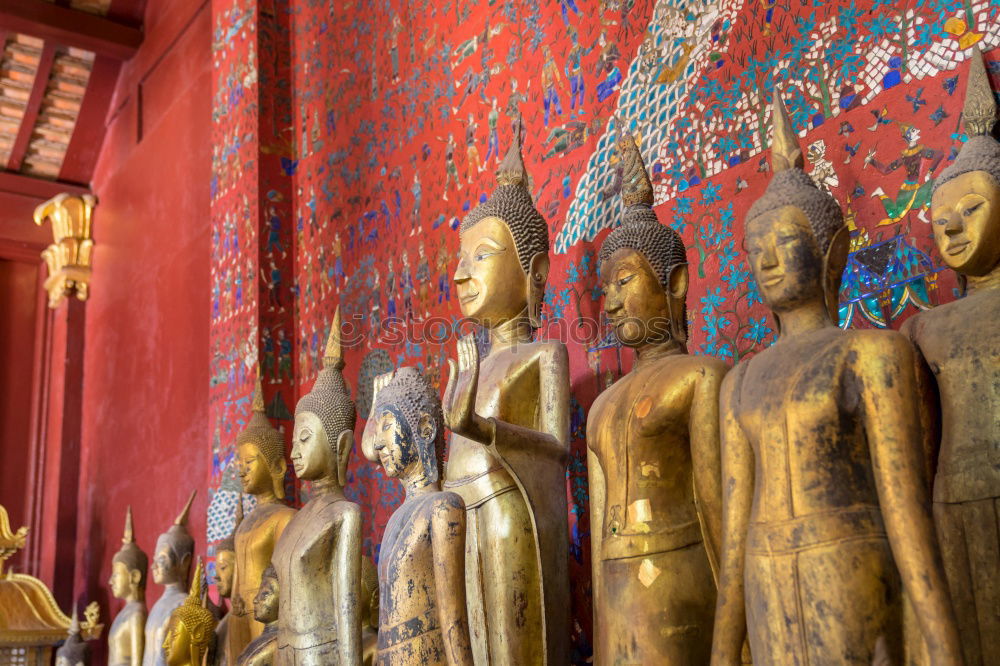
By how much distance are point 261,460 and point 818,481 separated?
2.72 meters

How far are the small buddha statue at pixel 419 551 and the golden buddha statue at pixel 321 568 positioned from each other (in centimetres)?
46

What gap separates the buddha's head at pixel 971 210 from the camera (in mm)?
2531

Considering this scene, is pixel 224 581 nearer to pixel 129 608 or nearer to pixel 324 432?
pixel 324 432

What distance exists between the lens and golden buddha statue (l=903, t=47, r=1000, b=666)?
2.39 m

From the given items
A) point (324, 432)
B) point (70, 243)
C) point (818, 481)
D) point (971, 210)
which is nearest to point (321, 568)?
point (324, 432)

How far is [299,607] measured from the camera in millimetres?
3729

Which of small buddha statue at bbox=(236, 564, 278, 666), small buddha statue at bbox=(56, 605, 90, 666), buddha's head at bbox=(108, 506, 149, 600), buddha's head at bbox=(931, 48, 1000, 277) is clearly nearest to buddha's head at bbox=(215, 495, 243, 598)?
small buddha statue at bbox=(236, 564, 278, 666)

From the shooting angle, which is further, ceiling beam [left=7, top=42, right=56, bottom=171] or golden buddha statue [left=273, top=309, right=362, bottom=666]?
ceiling beam [left=7, top=42, right=56, bottom=171]

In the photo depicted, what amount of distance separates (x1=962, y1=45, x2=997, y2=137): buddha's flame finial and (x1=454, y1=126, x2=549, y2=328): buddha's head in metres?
1.39

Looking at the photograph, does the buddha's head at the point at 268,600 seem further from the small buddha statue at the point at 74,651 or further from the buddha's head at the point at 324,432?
the small buddha statue at the point at 74,651

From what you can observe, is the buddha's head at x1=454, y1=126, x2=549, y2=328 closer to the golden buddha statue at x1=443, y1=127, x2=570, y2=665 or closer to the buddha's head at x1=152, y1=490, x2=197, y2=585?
the golden buddha statue at x1=443, y1=127, x2=570, y2=665

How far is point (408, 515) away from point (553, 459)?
0.48 meters

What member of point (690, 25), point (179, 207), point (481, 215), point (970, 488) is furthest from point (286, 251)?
point (970, 488)

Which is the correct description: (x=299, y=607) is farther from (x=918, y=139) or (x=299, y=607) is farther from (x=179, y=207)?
(x=179, y=207)
